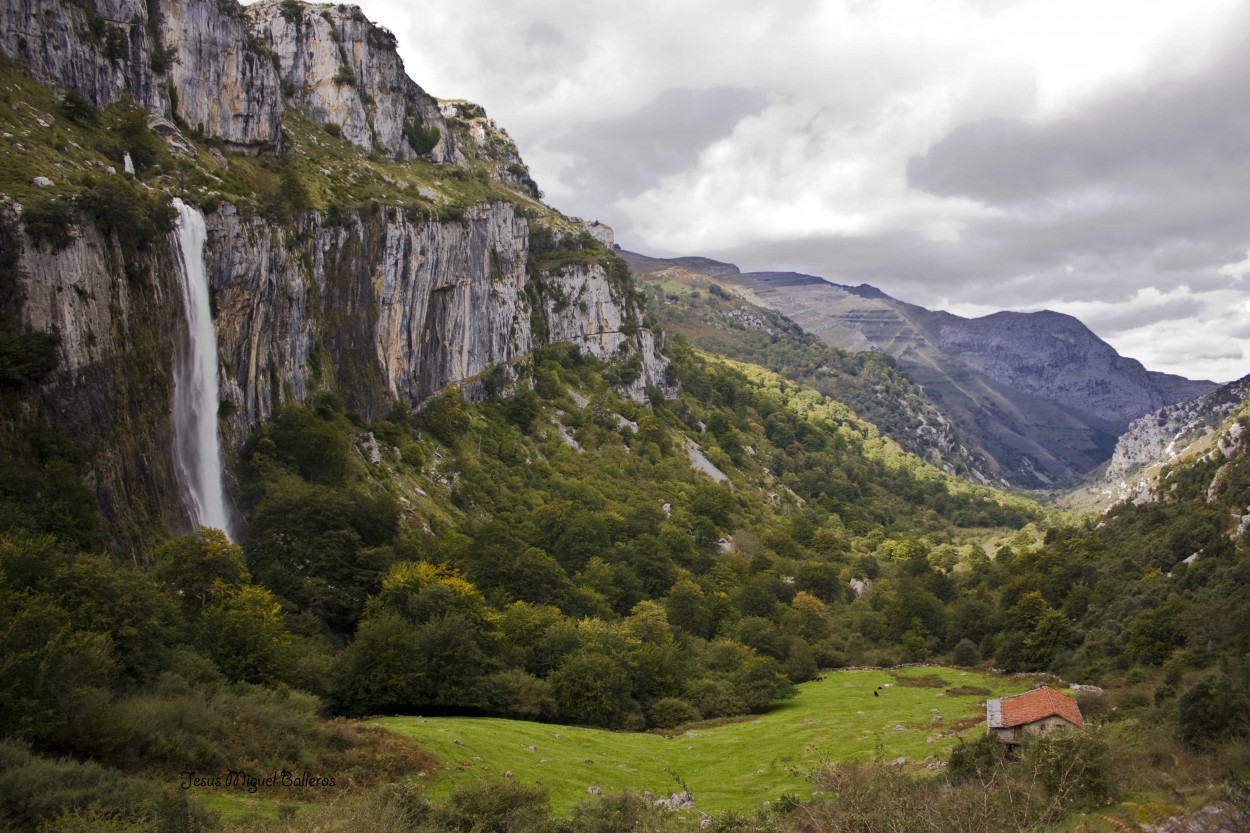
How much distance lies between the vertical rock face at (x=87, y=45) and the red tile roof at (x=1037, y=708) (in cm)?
6189

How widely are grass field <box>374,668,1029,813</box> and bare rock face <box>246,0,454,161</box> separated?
254ft

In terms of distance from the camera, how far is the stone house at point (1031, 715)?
3659 cm

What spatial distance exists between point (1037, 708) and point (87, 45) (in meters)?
64.8

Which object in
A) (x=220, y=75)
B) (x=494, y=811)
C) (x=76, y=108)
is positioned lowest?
(x=494, y=811)

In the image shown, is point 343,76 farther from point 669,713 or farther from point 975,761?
point 975,761

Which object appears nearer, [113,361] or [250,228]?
[113,361]

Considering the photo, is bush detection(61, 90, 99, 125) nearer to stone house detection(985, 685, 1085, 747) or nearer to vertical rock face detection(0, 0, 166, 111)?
vertical rock face detection(0, 0, 166, 111)

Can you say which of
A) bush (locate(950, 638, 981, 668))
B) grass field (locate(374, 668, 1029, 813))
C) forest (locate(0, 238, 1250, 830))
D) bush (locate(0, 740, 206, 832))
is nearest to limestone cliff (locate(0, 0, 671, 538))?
forest (locate(0, 238, 1250, 830))

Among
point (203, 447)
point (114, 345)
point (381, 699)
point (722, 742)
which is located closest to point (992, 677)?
point (722, 742)

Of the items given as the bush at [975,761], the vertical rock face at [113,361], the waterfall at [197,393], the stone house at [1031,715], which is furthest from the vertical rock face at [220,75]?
the bush at [975,761]

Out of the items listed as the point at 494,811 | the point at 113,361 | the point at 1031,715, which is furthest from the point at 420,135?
the point at 494,811

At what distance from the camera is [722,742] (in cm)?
4666

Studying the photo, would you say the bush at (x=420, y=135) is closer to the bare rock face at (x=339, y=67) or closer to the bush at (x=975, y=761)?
A: the bare rock face at (x=339, y=67)

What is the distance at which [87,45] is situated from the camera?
190 feet
